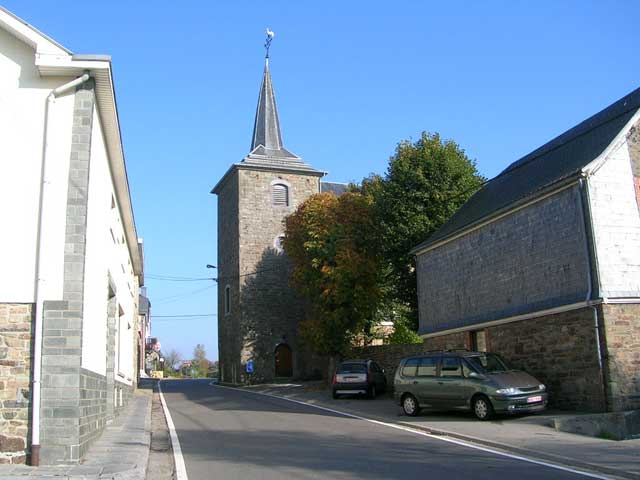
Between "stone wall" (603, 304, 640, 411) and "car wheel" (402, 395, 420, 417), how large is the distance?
478cm

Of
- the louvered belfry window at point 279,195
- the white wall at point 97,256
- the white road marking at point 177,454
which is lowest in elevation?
the white road marking at point 177,454

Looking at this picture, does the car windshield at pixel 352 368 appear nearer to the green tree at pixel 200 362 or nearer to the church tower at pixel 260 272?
the church tower at pixel 260 272

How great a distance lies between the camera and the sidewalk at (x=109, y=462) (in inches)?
364

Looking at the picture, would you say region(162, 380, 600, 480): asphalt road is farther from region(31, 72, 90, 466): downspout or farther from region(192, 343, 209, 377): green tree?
region(192, 343, 209, 377): green tree

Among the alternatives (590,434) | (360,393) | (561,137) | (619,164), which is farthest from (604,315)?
(360,393)

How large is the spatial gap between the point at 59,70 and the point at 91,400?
579cm

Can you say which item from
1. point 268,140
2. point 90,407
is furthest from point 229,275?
point 90,407

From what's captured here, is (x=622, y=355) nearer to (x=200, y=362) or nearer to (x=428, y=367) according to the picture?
(x=428, y=367)

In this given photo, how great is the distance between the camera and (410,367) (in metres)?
17.9

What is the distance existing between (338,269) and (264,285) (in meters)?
11.8

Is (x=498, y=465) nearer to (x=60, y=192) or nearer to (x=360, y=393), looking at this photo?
(x=60, y=192)

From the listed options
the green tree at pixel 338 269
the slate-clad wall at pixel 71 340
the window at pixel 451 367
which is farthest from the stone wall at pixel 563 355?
the green tree at pixel 338 269

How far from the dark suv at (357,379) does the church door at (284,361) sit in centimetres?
1613

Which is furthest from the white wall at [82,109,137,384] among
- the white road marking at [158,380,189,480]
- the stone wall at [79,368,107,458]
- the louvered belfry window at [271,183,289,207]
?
the louvered belfry window at [271,183,289,207]
